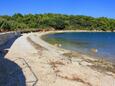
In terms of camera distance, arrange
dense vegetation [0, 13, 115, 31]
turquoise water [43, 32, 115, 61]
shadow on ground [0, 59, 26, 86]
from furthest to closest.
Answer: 1. dense vegetation [0, 13, 115, 31]
2. turquoise water [43, 32, 115, 61]
3. shadow on ground [0, 59, 26, 86]

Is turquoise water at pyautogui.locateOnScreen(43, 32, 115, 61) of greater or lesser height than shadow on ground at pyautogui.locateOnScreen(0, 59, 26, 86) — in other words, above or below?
below

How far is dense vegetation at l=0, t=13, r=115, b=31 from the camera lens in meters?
134

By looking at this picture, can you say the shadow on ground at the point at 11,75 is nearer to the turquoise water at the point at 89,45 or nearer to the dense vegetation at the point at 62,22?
the turquoise water at the point at 89,45

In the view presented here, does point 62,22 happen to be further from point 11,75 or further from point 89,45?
point 11,75

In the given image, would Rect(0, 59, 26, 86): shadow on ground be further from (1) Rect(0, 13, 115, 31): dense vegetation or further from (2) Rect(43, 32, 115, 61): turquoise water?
(1) Rect(0, 13, 115, 31): dense vegetation

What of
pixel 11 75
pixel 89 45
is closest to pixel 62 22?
pixel 89 45

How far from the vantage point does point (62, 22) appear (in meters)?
146

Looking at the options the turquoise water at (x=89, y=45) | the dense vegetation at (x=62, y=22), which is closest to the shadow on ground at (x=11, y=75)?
the turquoise water at (x=89, y=45)

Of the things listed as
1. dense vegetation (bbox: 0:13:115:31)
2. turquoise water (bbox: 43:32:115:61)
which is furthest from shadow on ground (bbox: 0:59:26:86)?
dense vegetation (bbox: 0:13:115:31)

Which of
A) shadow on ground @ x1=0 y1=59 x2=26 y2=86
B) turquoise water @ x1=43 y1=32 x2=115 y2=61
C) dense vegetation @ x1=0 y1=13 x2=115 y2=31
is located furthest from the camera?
dense vegetation @ x1=0 y1=13 x2=115 y2=31

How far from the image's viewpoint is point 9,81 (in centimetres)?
1285

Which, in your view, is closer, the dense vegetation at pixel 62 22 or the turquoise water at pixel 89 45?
the turquoise water at pixel 89 45

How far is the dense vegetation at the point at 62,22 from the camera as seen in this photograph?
439ft

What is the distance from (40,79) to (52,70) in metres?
2.60
